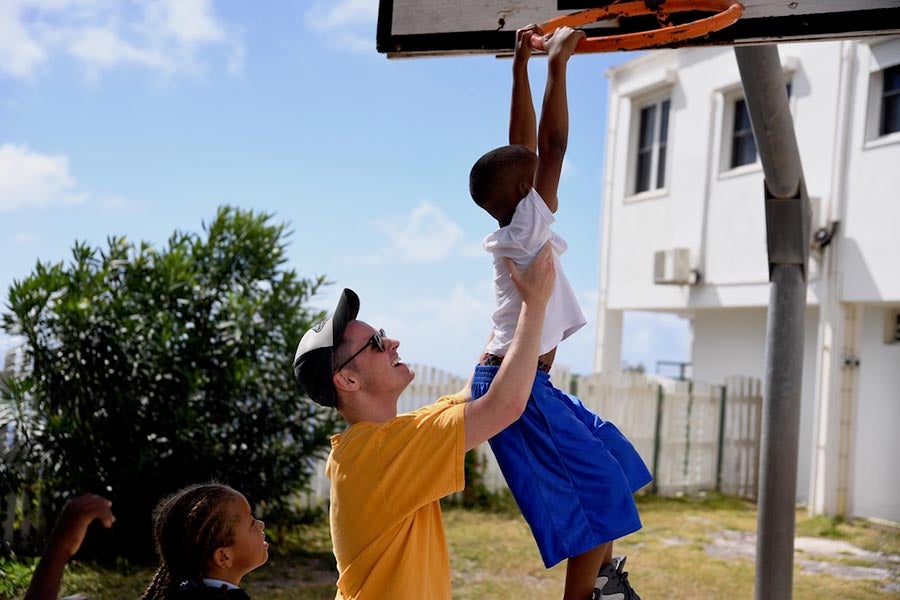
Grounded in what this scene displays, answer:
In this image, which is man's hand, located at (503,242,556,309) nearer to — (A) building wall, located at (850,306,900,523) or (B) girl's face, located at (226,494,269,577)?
(B) girl's face, located at (226,494,269,577)

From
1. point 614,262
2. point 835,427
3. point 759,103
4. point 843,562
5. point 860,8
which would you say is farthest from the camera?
point 614,262

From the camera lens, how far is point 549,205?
3.20m

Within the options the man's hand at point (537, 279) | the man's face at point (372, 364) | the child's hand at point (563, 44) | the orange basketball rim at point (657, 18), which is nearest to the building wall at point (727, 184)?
the orange basketball rim at point (657, 18)

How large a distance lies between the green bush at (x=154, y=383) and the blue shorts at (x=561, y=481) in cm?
588

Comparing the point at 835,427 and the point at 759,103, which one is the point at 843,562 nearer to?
the point at 835,427

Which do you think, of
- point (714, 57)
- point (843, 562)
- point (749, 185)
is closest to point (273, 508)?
point (843, 562)

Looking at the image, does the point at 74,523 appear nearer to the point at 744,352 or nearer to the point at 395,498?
the point at 395,498

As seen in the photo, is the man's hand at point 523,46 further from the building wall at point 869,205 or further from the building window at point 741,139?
the building window at point 741,139

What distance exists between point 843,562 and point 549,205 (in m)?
8.63

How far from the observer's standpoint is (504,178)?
3107 mm

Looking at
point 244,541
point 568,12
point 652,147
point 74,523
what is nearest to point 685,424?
point 652,147

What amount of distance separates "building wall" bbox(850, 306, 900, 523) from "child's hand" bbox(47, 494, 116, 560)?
11.9 meters

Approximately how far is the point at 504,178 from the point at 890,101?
35.6 ft

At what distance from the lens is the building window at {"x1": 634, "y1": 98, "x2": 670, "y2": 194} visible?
1636 centimetres
